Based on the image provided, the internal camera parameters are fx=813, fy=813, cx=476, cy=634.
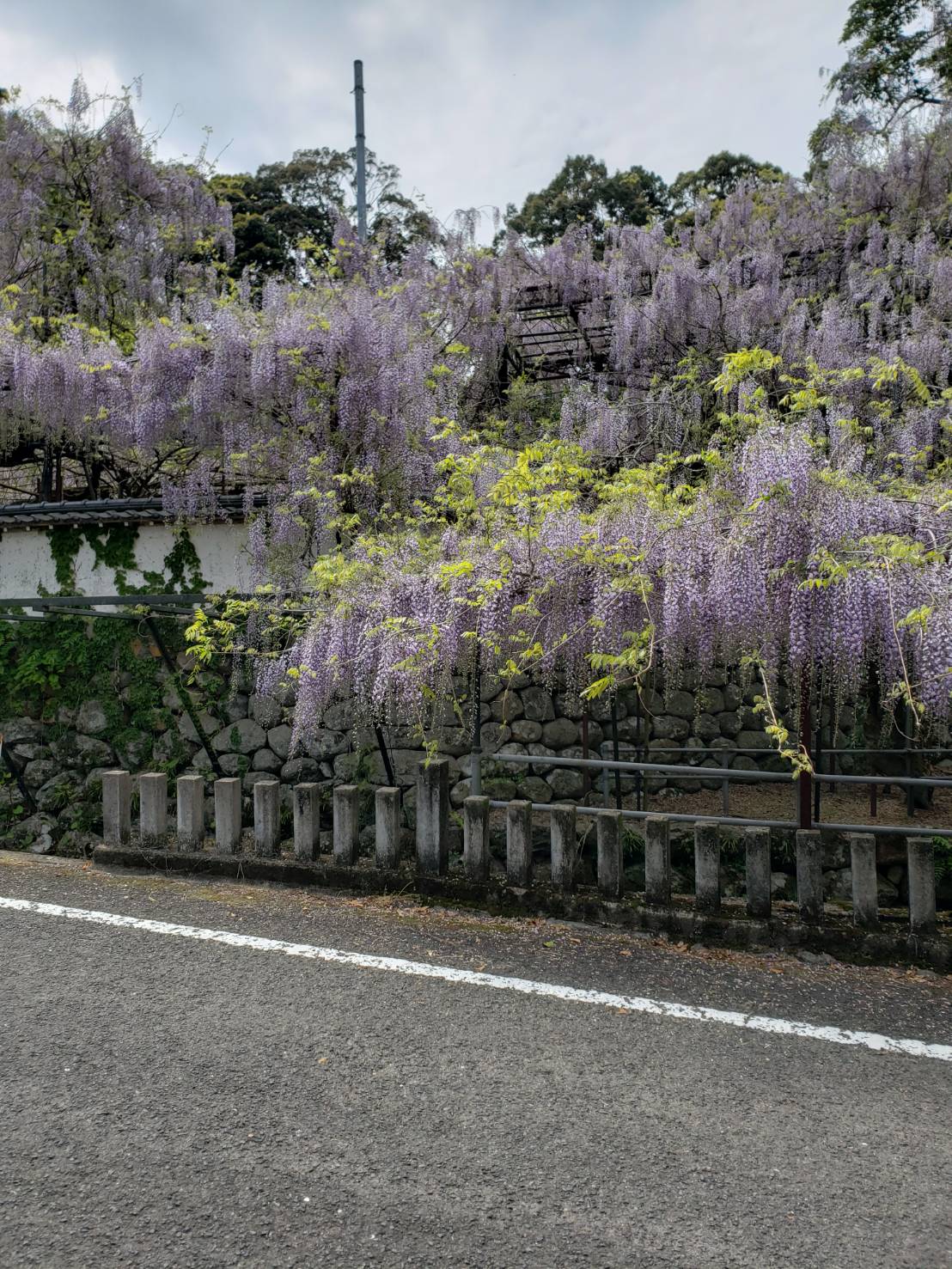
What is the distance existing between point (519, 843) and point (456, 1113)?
1675 mm

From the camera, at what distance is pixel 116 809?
15.4 ft

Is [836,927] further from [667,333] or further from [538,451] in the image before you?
[667,333]

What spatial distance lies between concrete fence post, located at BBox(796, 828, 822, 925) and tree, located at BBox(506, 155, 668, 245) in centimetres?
2036

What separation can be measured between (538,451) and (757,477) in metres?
1.64

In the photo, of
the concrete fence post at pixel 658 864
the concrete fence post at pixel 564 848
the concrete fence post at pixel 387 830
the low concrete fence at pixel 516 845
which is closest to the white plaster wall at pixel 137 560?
the low concrete fence at pixel 516 845

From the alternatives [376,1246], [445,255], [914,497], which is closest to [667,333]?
[445,255]

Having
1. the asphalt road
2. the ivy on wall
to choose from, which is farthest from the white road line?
the ivy on wall

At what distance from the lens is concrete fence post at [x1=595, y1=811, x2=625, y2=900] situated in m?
3.69

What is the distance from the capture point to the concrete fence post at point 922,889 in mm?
3297

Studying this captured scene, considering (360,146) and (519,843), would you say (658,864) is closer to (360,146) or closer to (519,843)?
(519,843)

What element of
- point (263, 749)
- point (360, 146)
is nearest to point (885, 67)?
point (360, 146)

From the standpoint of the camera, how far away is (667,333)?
8570 mm

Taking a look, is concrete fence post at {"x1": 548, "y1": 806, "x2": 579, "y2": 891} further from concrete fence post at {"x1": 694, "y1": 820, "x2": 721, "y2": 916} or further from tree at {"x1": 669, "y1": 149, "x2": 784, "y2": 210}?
tree at {"x1": 669, "y1": 149, "x2": 784, "y2": 210}

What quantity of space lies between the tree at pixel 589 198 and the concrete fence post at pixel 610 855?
66.2 ft
